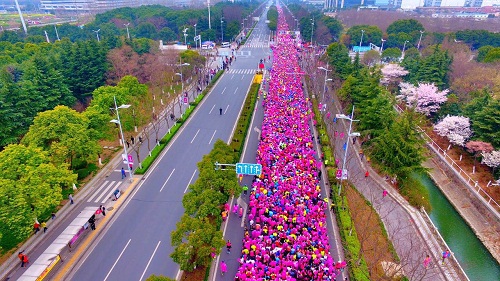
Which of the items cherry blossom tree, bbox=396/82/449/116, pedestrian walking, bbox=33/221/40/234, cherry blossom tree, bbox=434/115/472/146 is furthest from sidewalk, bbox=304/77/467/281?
pedestrian walking, bbox=33/221/40/234

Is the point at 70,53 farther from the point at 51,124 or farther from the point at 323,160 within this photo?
the point at 323,160

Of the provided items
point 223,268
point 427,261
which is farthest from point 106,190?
Answer: point 427,261

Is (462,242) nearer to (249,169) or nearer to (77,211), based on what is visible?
(249,169)

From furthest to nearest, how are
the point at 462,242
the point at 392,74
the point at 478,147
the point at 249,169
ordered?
the point at 392,74 → the point at 478,147 → the point at 462,242 → the point at 249,169

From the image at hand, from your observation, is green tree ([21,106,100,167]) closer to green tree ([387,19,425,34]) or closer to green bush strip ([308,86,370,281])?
green bush strip ([308,86,370,281])

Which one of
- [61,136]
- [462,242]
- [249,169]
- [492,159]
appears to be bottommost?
[462,242]

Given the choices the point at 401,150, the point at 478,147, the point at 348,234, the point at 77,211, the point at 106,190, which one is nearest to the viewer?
the point at 348,234

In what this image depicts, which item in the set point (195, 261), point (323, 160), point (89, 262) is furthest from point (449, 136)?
point (89, 262)
